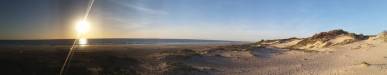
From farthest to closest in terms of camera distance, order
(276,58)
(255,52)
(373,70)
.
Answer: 1. (255,52)
2. (276,58)
3. (373,70)

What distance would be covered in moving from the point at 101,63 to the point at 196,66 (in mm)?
4461

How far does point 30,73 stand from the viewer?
17188 millimetres

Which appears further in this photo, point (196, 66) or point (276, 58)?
point (276, 58)

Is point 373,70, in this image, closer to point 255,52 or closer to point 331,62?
point 331,62

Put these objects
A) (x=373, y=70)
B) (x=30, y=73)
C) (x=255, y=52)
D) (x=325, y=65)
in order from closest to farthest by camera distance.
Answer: (x=30, y=73) → (x=373, y=70) → (x=325, y=65) → (x=255, y=52)

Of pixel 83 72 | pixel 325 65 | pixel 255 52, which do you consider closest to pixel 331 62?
pixel 325 65

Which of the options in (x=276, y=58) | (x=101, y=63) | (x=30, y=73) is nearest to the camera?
(x=30, y=73)

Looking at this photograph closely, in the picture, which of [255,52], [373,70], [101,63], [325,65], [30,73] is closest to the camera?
[30,73]

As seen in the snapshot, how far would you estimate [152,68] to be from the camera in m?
20.6

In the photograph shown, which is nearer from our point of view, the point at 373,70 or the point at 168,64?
the point at 373,70

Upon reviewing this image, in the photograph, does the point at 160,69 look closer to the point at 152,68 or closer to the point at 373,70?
the point at 152,68

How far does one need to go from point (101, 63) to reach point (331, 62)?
12000mm

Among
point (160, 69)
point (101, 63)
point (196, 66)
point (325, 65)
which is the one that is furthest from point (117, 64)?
point (325, 65)

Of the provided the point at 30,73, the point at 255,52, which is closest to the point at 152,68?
the point at 30,73
